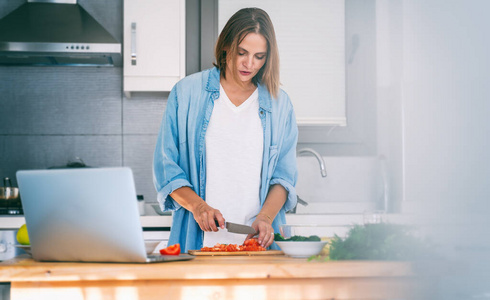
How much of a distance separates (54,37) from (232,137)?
1431 millimetres

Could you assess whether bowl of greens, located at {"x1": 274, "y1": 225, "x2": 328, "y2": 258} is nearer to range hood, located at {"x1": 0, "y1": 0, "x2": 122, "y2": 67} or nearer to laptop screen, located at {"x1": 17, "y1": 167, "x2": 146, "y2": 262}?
laptop screen, located at {"x1": 17, "y1": 167, "x2": 146, "y2": 262}

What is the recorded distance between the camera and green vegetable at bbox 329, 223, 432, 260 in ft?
2.97

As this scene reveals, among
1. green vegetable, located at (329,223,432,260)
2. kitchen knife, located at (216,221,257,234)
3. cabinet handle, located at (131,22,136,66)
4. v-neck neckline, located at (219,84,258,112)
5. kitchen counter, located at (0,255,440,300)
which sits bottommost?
kitchen counter, located at (0,255,440,300)

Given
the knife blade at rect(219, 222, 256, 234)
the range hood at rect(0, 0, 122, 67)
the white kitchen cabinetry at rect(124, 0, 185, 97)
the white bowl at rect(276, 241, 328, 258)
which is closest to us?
the white bowl at rect(276, 241, 328, 258)

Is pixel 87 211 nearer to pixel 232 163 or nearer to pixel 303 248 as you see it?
pixel 303 248

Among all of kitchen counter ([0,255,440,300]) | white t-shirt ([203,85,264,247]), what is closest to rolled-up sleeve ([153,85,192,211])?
white t-shirt ([203,85,264,247])

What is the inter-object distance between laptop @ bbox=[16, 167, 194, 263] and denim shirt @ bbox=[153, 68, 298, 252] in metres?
0.67

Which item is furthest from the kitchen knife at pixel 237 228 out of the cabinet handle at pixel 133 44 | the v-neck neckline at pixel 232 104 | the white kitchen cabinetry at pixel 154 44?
the cabinet handle at pixel 133 44

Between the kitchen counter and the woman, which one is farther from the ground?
the woman

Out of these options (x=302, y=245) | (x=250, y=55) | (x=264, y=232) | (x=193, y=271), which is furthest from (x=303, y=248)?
(x=250, y=55)

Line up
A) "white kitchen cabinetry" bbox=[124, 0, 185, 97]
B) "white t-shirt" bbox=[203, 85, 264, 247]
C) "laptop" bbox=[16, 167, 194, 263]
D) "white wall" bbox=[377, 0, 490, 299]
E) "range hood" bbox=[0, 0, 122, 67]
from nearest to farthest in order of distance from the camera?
"white wall" bbox=[377, 0, 490, 299] → "laptop" bbox=[16, 167, 194, 263] → "white t-shirt" bbox=[203, 85, 264, 247] → "range hood" bbox=[0, 0, 122, 67] → "white kitchen cabinetry" bbox=[124, 0, 185, 97]

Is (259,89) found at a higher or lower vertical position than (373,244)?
higher

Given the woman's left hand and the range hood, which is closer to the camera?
the woman's left hand

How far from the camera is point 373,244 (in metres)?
0.97
